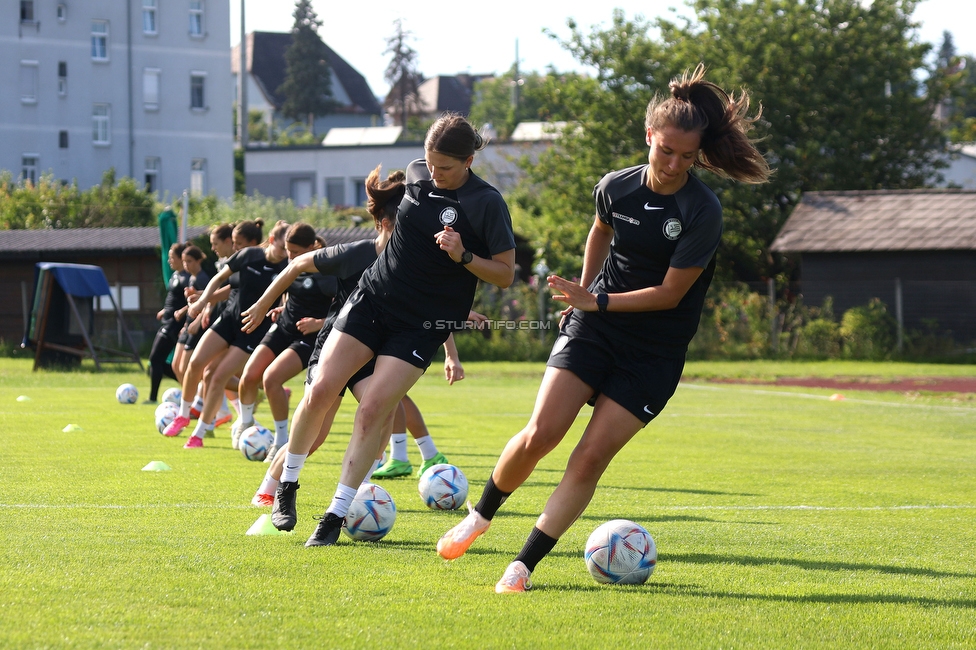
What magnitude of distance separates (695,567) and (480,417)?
9926 mm

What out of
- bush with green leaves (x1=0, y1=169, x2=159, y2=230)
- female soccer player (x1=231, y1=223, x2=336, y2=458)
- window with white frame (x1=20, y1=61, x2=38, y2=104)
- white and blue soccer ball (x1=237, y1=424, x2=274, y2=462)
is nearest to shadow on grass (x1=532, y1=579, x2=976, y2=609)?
female soccer player (x1=231, y1=223, x2=336, y2=458)

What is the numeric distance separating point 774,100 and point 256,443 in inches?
1118

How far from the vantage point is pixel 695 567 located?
18.5 ft

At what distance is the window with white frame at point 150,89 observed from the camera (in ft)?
183

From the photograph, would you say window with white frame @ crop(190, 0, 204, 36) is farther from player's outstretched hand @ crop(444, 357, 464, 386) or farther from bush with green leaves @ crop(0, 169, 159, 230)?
player's outstretched hand @ crop(444, 357, 464, 386)

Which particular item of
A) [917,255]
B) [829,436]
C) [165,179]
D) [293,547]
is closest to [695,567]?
[293,547]

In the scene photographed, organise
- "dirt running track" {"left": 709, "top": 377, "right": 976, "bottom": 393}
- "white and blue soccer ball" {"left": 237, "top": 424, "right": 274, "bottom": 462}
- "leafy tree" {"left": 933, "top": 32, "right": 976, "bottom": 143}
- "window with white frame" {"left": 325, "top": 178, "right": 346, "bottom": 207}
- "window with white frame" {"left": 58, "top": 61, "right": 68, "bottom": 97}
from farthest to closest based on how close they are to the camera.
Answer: "window with white frame" {"left": 325, "top": 178, "right": 346, "bottom": 207} < "window with white frame" {"left": 58, "top": 61, "right": 68, "bottom": 97} < "leafy tree" {"left": 933, "top": 32, "right": 976, "bottom": 143} < "dirt running track" {"left": 709, "top": 377, "right": 976, "bottom": 393} < "white and blue soccer ball" {"left": 237, "top": 424, "right": 274, "bottom": 462}

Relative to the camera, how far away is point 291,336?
9.21 metres

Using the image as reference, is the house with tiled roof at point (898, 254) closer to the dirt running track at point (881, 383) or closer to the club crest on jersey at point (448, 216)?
the dirt running track at point (881, 383)

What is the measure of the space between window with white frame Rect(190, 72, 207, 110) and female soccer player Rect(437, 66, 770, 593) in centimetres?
5520

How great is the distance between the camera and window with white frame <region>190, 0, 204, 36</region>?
56.7m

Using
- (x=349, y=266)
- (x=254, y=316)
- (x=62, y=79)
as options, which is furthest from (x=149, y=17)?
(x=254, y=316)

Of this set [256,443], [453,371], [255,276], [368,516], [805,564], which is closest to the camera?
[805,564]

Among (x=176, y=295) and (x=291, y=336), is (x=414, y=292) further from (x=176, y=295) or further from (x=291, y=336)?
(x=176, y=295)
